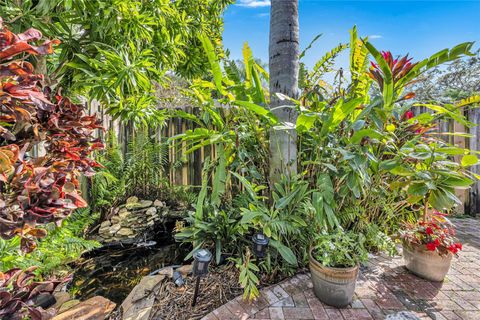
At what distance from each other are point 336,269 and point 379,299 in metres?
0.48

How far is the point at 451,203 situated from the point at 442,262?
25.4 inches

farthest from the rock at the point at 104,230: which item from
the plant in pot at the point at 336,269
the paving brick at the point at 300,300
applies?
the plant in pot at the point at 336,269

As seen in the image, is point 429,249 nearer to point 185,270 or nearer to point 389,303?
point 389,303

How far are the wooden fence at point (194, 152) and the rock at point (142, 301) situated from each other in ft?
6.63

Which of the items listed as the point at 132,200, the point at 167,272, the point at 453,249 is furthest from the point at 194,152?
the point at 453,249

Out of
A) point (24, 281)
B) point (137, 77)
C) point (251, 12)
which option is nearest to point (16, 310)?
point (24, 281)

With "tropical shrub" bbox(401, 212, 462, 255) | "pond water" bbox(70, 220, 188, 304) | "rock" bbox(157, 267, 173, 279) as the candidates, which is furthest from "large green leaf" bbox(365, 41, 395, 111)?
"pond water" bbox(70, 220, 188, 304)

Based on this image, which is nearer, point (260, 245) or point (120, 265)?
point (260, 245)

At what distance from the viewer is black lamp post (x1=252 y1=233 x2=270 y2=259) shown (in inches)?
67.1

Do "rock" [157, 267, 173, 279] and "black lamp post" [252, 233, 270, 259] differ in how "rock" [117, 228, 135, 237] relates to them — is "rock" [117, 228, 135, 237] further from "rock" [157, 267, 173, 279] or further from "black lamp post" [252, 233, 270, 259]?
"black lamp post" [252, 233, 270, 259]

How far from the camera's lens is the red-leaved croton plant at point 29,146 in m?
0.84

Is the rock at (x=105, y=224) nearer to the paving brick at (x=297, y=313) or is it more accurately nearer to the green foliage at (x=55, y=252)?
the green foliage at (x=55, y=252)

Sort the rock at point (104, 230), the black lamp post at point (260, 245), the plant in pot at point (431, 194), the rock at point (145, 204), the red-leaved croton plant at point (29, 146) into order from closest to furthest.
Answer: the red-leaved croton plant at point (29, 146)
the plant in pot at point (431, 194)
the black lamp post at point (260, 245)
the rock at point (104, 230)
the rock at point (145, 204)

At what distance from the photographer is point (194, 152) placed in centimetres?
412
